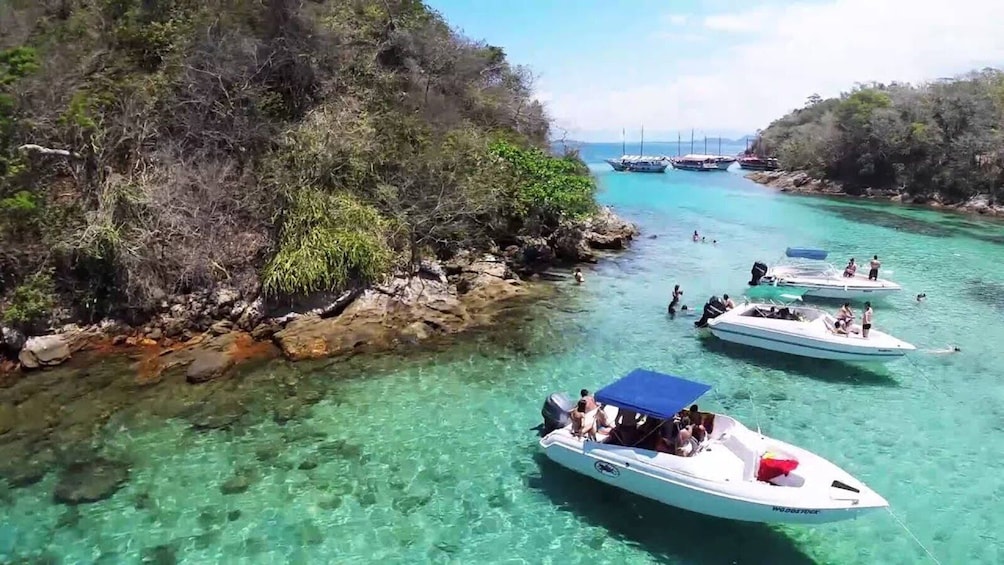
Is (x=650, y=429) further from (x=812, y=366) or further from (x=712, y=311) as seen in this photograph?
(x=712, y=311)

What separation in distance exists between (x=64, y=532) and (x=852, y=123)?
8040 cm

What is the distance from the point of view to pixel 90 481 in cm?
1449

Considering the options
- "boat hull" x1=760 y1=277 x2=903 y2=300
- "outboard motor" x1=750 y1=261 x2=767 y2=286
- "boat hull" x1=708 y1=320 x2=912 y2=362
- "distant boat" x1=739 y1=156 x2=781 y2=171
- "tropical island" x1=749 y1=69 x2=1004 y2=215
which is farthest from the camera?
"distant boat" x1=739 y1=156 x2=781 y2=171

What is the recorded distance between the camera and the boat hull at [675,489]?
12.0 metres

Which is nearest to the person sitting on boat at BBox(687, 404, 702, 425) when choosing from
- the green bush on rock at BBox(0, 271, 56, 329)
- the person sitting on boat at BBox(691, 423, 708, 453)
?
the person sitting on boat at BBox(691, 423, 708, 453)

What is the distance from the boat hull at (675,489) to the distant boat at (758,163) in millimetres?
107096

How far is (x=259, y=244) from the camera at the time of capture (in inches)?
974

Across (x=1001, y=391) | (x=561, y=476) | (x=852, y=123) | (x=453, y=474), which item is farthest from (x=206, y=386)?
(x=852, y=123)

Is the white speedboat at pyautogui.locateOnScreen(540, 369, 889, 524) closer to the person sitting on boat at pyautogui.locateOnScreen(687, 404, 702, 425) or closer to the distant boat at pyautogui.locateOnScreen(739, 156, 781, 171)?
the person sitting on boat at pyautogui.locateOnScreen(687, 404, 702, 425)

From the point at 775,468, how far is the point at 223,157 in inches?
899

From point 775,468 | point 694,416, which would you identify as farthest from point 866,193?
point 775,468

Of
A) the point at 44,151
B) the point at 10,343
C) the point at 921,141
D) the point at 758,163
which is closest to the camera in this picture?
the point at 10,343

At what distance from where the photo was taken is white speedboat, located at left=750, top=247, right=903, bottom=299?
93.5 ft

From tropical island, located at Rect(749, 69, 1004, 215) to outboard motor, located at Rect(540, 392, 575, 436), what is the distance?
58.4 m
